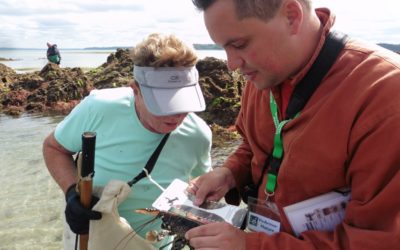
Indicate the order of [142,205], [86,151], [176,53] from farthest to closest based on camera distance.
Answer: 1. [142,205]
2. [176,53]
3. [86,151]

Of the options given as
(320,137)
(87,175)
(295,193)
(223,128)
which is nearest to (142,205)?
(87,175)

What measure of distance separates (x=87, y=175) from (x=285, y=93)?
132cm

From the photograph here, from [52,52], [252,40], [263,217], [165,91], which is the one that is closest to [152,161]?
[165,91]

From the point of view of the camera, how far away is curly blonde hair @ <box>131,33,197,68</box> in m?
2.82

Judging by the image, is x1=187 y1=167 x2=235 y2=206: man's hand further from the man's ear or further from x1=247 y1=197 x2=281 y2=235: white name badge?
the man's ear

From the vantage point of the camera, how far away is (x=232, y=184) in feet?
8.45

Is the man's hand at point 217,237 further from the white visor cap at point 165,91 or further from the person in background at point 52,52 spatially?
the person in background at point 52,52

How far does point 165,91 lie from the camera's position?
9.32 feet

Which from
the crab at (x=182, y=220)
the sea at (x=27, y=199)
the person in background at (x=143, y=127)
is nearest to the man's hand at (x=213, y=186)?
the crab at (x=182, y=220)

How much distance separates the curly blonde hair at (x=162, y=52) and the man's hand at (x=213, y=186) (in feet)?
2.82

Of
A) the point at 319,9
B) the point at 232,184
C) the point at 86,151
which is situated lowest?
the point at 232,184

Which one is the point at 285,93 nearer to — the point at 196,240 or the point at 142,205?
the point at 196,240

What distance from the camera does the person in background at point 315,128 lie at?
1.55 metres

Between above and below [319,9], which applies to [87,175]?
below
